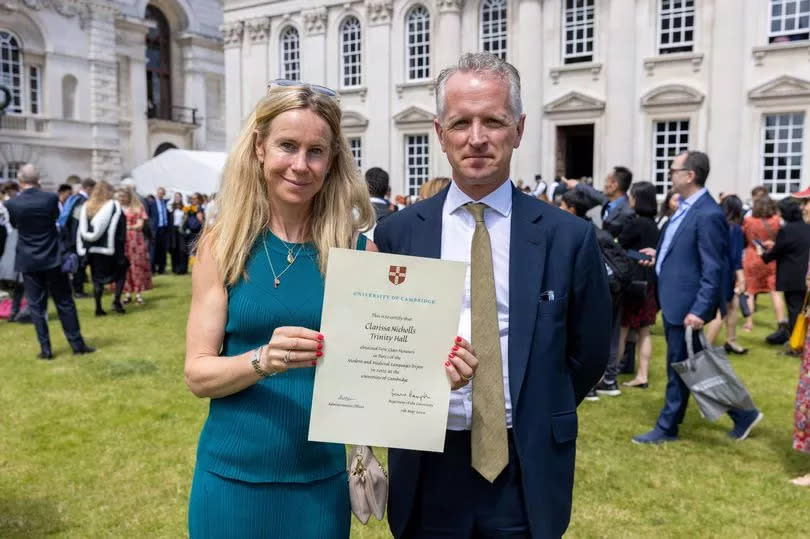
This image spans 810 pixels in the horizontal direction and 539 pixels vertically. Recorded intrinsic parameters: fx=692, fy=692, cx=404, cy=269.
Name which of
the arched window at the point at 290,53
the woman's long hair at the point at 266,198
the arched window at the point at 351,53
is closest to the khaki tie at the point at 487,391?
the woman's long hair at the point at 266,198

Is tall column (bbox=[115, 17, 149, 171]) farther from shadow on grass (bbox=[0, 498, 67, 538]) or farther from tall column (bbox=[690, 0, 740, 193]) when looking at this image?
shadow on grass (bbox=[0, 498, 67, 538])

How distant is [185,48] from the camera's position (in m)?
41.1

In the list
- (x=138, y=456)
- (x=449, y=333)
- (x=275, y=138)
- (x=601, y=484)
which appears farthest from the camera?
(x=138, y=456)

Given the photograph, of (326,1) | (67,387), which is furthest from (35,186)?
(326,1)

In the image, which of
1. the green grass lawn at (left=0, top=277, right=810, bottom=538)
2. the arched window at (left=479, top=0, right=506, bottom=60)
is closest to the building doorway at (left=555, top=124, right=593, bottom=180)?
the arched window at (left=479, top=0, right=506, bottom=60)

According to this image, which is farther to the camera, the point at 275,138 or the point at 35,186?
the point at 35,186

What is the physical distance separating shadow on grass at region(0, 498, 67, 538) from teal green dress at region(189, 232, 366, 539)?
9.30 ft

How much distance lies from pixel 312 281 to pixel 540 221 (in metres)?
0.80

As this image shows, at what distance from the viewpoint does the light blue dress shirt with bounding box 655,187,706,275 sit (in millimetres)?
5652

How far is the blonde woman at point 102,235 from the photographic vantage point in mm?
11156

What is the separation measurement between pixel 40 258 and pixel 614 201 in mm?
7059

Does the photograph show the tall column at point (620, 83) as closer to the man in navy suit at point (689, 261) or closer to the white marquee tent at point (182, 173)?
the white marquee tent at point (182, 173)

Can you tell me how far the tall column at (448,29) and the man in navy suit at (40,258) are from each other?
20.3 meters

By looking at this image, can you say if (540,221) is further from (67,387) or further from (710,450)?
(67,387)
